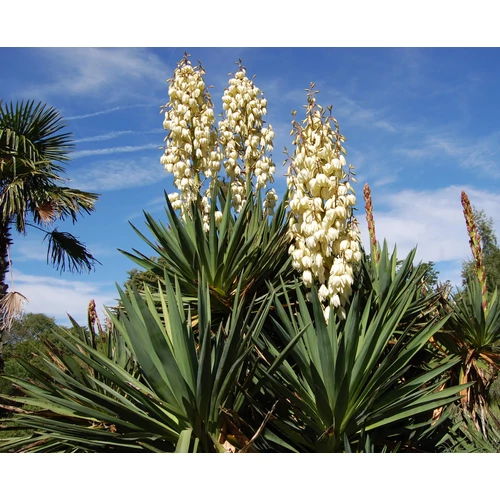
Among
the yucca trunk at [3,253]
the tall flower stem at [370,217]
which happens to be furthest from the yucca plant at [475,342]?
the yucca trunk at [3,253]

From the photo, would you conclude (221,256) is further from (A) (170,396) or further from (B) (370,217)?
(B) (370,217)

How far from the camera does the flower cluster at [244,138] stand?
3.76 meters

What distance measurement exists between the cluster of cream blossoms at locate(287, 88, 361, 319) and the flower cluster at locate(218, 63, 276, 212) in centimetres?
100

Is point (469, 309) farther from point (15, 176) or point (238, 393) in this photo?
point (15, 176)

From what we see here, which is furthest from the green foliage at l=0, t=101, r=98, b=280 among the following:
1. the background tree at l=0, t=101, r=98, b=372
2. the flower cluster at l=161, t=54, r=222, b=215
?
the flower cluster at l=161, t=54, r=222, b=215

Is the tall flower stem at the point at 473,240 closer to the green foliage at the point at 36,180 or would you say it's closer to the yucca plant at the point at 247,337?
the yucca plant at the point at 247,337

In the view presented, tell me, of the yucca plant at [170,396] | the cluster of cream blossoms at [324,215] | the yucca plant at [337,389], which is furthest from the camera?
the cluster of cream blossoms at [324,215]

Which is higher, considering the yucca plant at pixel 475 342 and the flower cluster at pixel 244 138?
the flower cluster at pixel 244 138

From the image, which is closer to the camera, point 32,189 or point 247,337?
point 247,337

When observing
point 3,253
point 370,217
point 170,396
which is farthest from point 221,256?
point 3,253

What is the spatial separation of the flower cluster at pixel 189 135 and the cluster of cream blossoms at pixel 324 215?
911 millimetres

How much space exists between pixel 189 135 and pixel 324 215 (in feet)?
4.30

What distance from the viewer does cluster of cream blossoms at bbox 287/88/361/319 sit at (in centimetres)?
259

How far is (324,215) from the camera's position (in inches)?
107
